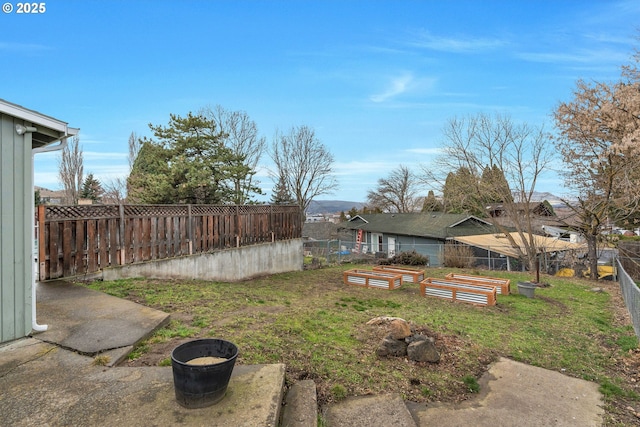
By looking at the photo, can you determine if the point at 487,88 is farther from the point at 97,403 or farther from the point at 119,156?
the point at 119,156

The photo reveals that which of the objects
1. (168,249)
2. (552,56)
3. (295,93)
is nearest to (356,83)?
(295,93)

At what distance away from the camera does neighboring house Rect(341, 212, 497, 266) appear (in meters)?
20.7

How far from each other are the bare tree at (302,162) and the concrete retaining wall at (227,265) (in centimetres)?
1365

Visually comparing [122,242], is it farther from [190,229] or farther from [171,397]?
[171,397]

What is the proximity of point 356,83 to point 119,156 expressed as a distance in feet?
73.6

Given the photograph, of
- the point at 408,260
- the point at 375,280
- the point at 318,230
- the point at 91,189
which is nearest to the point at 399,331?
the point at 375,280

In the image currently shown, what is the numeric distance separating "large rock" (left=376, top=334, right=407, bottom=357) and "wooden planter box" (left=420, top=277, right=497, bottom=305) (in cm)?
461

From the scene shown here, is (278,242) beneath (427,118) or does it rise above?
beneath

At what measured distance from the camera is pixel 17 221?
10.8 ft

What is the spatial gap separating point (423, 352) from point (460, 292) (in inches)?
189

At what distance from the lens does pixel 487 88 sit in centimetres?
1195

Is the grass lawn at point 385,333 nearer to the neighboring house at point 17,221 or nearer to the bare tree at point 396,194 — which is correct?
the neighboring house at point 17,221

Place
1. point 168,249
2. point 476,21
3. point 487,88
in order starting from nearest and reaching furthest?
point 168,249, point 476,21, point 487,88

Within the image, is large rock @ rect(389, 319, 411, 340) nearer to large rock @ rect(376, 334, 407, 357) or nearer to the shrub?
large rock @ rect(376, 334, 407, 357)
